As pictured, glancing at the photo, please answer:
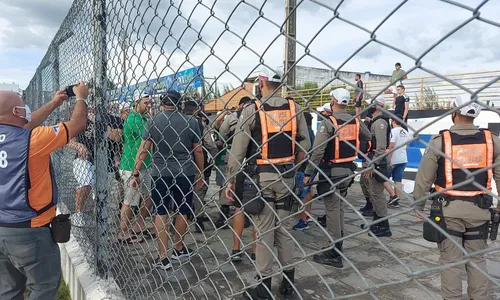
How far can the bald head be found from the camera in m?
2.53

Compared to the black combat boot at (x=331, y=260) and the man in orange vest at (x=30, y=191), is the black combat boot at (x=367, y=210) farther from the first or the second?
the man in orange vest at (x=30, y=191)

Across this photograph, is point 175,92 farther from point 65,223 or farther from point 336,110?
point 336,110

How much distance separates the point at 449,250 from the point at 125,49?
2.94 metres

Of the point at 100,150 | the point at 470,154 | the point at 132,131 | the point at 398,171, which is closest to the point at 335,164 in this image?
the point at 470,154

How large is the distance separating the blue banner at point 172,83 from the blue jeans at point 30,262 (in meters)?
1.23

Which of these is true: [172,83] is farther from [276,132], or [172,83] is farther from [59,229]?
[59,229]

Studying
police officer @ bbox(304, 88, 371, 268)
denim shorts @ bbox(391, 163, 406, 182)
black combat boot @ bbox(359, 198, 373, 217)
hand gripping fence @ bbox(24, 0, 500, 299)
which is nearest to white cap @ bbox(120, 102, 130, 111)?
hand gripping fence @ bbox(24, 0, 500, 299)

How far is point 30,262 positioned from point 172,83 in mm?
1821

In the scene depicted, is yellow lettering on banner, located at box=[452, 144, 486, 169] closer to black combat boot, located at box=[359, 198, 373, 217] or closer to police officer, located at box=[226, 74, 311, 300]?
police officer, located at box=[226, 74, 311, 300]

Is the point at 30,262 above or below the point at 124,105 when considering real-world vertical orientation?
below

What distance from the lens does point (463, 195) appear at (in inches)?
113

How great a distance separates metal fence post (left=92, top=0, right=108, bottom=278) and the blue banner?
0.36 meters

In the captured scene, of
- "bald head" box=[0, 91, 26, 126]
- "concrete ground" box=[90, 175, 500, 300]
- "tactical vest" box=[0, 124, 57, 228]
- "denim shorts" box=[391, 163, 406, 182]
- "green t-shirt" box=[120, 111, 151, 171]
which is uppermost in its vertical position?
"bald head" box=[0, 91, 26, 126]

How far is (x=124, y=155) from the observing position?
383 centimetres
